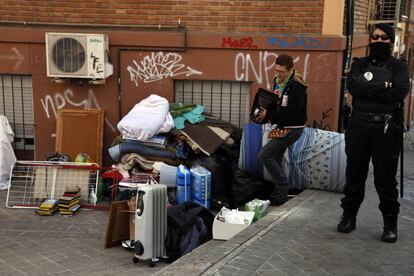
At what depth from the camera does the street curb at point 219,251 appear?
3.77 meters

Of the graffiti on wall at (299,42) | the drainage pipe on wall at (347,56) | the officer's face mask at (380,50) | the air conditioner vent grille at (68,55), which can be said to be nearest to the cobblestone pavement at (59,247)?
the air conditioner vent grille at (68,55)

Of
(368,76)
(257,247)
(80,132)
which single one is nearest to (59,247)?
(257,247)

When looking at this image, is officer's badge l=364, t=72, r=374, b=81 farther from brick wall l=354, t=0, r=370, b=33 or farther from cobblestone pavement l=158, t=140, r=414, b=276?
brick wall l=354, t=0, r=370, b=33

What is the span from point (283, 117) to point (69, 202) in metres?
2.91

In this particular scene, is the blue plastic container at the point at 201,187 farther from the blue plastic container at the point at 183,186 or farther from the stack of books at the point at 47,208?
the stack of books at the point at 47,208

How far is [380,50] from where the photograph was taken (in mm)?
4031

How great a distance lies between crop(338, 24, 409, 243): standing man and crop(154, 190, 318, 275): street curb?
3.36 ft

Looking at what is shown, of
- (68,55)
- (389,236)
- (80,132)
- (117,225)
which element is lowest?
(117,225)

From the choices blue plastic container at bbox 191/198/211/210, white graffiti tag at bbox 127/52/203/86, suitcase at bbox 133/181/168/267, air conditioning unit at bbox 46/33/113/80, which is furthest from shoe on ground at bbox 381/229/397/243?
air conditioning unit at bbox 46/33/113/80

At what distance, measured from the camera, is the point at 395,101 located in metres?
4.05

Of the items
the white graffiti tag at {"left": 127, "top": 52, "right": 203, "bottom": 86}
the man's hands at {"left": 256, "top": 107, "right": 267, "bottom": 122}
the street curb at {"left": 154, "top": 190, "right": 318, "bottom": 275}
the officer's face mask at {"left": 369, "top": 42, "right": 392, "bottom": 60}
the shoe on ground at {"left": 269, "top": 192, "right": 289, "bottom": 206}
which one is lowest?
the shoe on ground at {"left": 269, "top": 192, "right": 289, "bottom": 206}

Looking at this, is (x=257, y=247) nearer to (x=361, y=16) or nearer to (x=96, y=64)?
(x=96, y=64)

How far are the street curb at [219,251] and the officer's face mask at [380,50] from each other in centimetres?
184

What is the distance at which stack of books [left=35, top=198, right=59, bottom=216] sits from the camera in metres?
6.27
